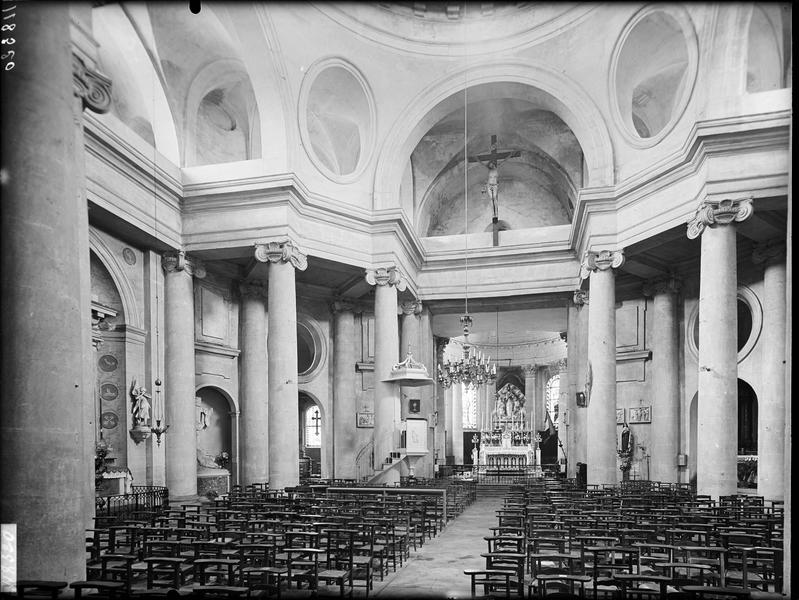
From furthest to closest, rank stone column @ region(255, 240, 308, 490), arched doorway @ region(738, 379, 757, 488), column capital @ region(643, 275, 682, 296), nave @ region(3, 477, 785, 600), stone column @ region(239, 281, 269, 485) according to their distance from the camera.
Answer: column capital @ region(643, 275, 682, 296)
arched doorway @ region(738, 379, 757, 488)
stone column @ region(239, 281, 269, 485)
stone column @ region(255, 240, 308, 490)
nave @ region(3, 477, 785, 600)

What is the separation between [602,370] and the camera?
62.5ft

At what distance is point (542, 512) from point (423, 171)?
17.3 meters

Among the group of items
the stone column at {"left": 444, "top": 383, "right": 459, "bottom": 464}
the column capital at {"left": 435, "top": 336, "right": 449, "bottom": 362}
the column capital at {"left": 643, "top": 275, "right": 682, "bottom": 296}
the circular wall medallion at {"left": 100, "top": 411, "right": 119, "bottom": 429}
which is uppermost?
the column capital at {"left": 643, "top": 275, "right": 682, "bottom": 296}

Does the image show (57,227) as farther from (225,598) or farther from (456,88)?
(456,88)

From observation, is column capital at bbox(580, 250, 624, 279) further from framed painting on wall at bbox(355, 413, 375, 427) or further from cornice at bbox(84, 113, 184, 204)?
cornice at bbox(84, 113, 184, 204)

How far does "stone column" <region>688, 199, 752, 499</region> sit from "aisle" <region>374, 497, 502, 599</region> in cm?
508

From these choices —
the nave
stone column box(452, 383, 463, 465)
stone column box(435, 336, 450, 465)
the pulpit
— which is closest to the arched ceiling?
stone column box(435, 336, 450, 465)

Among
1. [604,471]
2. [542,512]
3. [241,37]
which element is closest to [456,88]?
[241,37]

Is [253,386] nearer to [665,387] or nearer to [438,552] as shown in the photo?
[438,552]

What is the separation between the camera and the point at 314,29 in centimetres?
1917

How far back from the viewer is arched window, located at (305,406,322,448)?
105 ft

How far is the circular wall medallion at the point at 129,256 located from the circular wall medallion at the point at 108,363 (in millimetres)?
2511

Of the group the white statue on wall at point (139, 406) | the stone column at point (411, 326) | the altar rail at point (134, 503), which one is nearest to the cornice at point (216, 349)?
the white statue on wall at point (139, 406)

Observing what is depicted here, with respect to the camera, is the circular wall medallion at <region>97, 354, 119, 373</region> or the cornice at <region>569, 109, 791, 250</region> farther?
the circular wall medallion at <region>97, 354, 119, 373</region>
